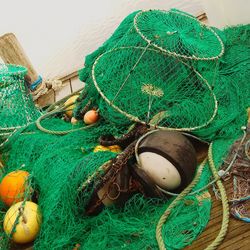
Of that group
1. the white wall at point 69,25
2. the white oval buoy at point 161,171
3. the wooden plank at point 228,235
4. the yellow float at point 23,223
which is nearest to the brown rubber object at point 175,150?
the white oval buoy at point 161,171

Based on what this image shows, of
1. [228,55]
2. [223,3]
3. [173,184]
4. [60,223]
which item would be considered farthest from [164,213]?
[223,3]

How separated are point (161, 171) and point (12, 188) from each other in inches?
52.8

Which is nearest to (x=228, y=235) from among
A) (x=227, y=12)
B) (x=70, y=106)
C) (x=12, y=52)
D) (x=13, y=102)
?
(x=70, y=106)

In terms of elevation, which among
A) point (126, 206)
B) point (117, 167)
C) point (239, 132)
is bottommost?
point (239, 132)

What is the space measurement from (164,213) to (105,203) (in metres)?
0.47

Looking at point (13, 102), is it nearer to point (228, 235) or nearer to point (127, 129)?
point (127, 129)

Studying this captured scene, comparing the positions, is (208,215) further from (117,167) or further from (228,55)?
(228,55)

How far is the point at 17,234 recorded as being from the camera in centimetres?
309

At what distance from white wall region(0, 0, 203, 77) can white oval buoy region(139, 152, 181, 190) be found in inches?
166

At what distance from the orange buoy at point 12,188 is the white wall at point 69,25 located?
3660 mm

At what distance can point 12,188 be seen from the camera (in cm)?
344

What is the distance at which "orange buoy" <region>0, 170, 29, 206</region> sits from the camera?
11.2ft

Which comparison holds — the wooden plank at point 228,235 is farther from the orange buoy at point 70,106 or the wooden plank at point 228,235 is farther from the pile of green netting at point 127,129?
the orange buoy at point 70,106

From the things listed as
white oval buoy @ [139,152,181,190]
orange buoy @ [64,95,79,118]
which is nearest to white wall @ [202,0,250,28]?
orange buoy @ [64,95,79,118]
